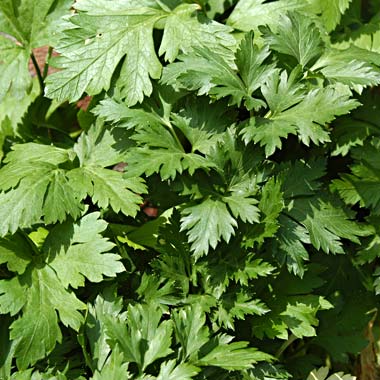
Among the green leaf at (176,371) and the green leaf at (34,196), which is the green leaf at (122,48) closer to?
the green leaf at (34,196)

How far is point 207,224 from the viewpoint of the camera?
1938 millimetres

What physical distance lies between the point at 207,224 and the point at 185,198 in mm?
284

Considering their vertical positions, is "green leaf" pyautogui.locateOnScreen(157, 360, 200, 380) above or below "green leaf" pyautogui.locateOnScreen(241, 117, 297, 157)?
below

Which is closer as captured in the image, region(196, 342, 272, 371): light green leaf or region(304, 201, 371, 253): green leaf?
region(196, 342, 272, 371): light green leaf

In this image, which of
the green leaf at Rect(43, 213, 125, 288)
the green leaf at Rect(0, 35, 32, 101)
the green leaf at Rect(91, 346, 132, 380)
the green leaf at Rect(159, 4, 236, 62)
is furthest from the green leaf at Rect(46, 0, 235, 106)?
the green leaf at Rect(91, 346, 132, 380)

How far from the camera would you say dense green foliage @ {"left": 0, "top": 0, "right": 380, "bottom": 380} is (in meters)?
1.95

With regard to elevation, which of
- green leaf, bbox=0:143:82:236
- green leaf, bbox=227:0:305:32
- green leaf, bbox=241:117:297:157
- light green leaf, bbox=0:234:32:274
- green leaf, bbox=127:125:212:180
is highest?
green leaf, bbox=227:0:305:32

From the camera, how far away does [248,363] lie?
1.88 m

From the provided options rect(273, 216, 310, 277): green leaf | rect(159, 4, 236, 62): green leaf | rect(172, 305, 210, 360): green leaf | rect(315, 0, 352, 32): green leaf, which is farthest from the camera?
rect(315, 0, 352, 32): green leaf

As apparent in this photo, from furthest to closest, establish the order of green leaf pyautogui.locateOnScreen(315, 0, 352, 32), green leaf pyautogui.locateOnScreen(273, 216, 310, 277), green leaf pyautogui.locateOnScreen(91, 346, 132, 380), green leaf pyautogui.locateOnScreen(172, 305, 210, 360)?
green leaf pyautogui.locateOnScreen(315, 0, 352, 32)
green leaf pyautogui.locateOnScreen(273, 216, 310, 277)
green leaf pyautogui.locateOnScreen(172, 305, 210, 360)
green leaf pyautogui.locateOnScreen(91, 346, 132, 380)

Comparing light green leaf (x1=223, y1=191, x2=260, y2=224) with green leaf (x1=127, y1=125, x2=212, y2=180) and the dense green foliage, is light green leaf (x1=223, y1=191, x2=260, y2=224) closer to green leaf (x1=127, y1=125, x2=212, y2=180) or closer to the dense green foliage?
the dense green foliage

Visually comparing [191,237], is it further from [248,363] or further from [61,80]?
[61,80]

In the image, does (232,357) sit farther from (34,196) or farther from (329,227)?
(34,196)

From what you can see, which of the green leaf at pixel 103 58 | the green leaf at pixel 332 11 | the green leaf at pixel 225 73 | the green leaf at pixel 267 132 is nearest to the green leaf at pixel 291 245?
the green leaf at pixel 267 132
